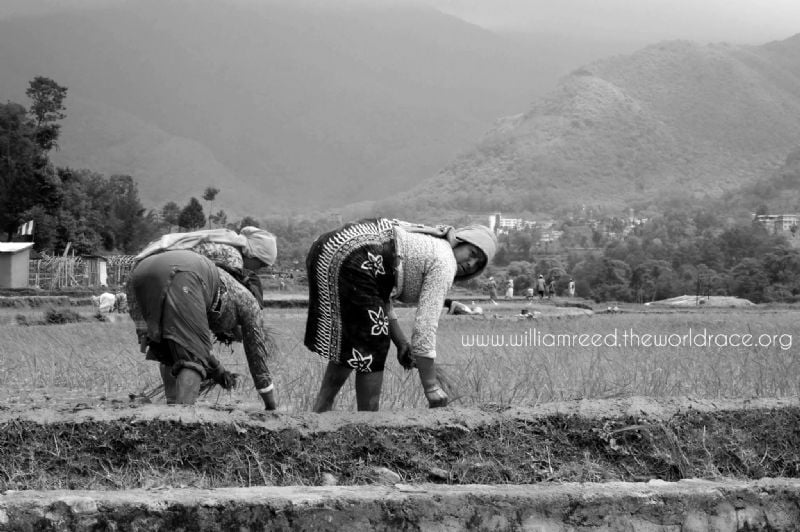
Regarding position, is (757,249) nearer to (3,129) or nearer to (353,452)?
(3,129)

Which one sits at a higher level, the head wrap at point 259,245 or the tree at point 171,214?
the head wrap at point 259,245

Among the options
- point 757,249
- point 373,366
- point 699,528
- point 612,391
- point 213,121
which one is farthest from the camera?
point 213,121

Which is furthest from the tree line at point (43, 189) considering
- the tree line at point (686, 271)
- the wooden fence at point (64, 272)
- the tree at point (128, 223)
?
the tree line at point (686, 271)

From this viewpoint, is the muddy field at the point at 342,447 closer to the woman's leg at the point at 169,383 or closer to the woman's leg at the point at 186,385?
the woman's leg at the point at 186,385

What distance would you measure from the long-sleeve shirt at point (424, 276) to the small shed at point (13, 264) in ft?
83.2

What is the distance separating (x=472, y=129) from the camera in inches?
7584

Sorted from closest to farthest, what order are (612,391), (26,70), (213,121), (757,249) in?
(612,391), (757,249), (26,70), (213,121)

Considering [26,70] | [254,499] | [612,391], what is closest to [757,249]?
[612,391]

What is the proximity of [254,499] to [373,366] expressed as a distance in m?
1.63

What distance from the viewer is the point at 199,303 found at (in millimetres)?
4461

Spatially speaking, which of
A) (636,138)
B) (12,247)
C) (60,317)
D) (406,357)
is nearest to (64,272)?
(12,247)

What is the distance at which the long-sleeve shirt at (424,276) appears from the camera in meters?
4.19

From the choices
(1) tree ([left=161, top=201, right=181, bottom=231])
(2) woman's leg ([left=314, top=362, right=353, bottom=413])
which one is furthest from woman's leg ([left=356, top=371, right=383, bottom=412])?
(1) tree ([left=161, top=201, right=181, bottom=231])

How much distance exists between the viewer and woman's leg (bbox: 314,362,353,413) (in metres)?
4.55
